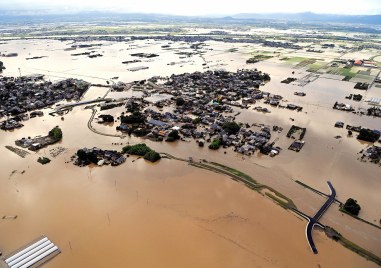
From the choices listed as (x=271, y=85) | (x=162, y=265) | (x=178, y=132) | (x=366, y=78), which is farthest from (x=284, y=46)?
(x=162, y=265)

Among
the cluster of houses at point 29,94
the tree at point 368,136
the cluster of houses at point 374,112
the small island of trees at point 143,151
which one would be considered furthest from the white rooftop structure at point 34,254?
the cluster of houses at point 374,112

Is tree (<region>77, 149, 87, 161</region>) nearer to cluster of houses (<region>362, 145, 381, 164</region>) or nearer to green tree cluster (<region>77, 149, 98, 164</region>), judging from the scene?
green tree cluster (<region>77, 149, 98, 164</region>)

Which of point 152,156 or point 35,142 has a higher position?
point 152,156

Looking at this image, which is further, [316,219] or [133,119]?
[133,119]

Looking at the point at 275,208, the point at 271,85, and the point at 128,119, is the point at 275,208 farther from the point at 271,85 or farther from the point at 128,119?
the point at 271,85

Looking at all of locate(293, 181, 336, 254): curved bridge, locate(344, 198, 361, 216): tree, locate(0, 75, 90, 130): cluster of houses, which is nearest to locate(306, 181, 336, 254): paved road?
locate(293, 181, 336, 254): curved bridge

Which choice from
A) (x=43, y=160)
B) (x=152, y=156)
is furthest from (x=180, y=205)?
(x=43, y=160)

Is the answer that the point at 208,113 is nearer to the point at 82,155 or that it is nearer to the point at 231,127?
the point at 231,127

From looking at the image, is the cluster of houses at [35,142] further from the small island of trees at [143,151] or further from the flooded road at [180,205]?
the small island of trees at [143,151]
